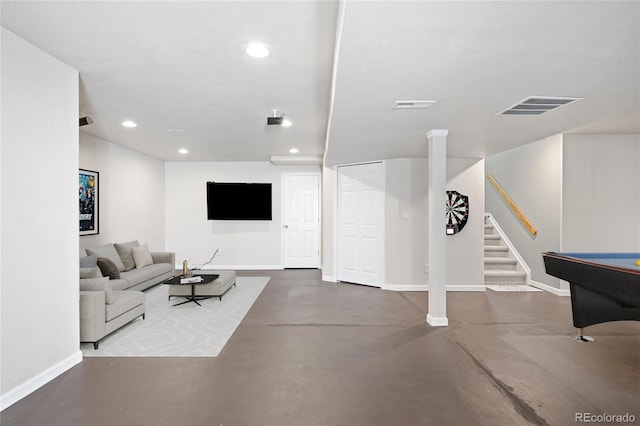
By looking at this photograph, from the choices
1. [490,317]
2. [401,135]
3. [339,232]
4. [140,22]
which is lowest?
[490,317]

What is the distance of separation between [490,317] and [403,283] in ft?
5.39

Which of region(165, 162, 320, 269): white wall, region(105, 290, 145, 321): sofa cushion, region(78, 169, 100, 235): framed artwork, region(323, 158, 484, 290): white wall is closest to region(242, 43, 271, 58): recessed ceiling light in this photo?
region(105, 290, 145, 321): sofa cushion

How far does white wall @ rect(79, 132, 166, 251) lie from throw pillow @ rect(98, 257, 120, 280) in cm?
78

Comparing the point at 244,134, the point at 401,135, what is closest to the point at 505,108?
the point at 401,135

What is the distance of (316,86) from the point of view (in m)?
3.09

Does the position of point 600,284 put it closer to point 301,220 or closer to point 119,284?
point 119,284

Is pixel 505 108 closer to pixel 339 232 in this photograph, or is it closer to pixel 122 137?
pixel 339 232

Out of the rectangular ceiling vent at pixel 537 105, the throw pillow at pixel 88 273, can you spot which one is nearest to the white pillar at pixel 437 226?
the rectangular ceiling vent at pixel 537 105

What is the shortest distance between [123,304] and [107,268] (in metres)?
1.33

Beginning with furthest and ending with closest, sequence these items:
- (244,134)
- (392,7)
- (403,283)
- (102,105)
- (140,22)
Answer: (403,283)
(244,134)
(102,105)
(140,22)
(392,7)

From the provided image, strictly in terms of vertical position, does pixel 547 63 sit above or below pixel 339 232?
above

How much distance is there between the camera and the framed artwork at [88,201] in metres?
4.91

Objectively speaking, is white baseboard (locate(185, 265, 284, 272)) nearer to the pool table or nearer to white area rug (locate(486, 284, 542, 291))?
white area rug (locate(486, 284, 542, 291))

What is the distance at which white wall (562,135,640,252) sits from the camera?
501 centimetres
